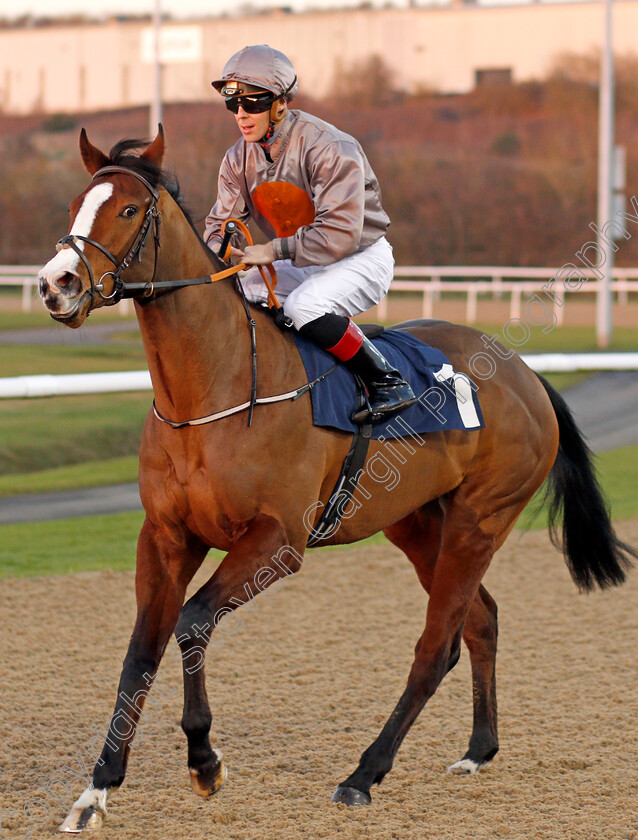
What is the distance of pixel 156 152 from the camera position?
296cm

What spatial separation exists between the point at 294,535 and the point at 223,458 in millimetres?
320

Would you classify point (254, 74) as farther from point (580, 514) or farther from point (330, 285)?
point (580, 514)

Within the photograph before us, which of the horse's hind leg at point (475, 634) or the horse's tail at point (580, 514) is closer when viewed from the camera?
the horse's hind leg at point (475, 634)

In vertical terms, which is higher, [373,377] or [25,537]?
[373,377]

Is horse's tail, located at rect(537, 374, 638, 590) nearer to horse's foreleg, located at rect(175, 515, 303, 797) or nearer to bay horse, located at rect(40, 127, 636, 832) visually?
bay horse, located at rect(40, 127, 636, 832)

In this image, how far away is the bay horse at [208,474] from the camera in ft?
9.42

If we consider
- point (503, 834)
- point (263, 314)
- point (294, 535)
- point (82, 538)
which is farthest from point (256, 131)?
point (82, 538)

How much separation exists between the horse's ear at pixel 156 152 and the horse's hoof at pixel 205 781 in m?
1.69

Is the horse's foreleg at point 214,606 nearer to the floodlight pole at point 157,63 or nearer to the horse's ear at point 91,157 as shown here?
the horse's ear at point 91,157

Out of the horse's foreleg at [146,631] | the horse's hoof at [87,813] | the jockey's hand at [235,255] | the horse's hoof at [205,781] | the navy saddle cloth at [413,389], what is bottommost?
the horse's hoof at [205,781]

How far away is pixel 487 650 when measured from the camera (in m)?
3.76

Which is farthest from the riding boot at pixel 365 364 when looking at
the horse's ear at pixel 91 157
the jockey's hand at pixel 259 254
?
the horse's ear at pixel 91 157

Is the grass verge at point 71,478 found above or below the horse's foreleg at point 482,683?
below

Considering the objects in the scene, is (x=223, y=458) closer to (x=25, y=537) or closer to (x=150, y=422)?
(x=150, y=422)
